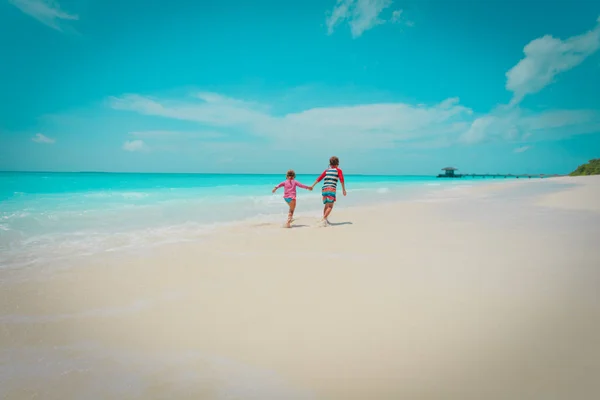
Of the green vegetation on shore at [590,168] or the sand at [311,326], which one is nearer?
the sand at [311,326]

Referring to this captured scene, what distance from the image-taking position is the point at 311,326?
2.77 m

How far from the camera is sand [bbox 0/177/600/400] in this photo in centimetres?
208

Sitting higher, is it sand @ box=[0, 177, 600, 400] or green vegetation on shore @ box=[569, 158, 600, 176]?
green vegetation on shore @ box=[569, 158, 600, 176]

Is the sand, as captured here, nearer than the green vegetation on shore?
Yes

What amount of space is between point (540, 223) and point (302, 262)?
6.86 meters

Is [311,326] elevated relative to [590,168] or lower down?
lower down

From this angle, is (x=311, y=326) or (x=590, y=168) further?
(x=590, y=168)

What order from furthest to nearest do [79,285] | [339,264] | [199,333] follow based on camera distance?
[339,264] < [79,285] < [199,333]

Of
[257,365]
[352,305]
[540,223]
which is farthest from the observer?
[540,223]

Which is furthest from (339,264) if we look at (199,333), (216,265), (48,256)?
(48,256)

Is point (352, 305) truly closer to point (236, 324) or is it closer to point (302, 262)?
point (236, 324)

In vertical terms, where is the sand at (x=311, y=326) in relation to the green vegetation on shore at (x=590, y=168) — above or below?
below

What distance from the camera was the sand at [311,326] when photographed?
2.08 m

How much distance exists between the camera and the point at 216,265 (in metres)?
4.72
